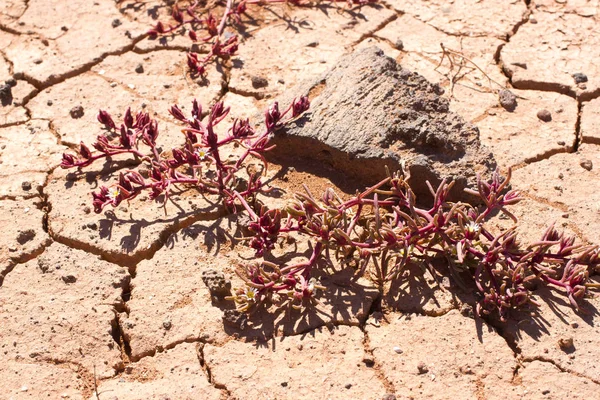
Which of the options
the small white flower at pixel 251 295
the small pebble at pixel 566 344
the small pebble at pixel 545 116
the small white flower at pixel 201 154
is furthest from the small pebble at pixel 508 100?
the small white flower at pixel 251 295

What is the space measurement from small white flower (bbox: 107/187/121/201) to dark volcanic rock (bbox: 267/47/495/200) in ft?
2.95

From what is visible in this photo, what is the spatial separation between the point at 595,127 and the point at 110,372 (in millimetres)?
3064

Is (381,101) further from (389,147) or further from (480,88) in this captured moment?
(480,88)

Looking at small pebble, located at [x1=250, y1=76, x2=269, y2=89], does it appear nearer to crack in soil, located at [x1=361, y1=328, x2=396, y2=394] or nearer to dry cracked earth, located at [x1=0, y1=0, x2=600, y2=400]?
dry cracked earth, located at [x1=0, y1=0, x2=600, y2=400]

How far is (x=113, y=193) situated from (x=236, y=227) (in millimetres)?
655

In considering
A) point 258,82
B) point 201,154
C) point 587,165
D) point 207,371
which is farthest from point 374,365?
point 258,82

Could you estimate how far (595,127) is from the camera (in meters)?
4.32

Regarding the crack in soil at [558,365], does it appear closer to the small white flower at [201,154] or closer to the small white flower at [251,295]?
the small white flower at [251,295]

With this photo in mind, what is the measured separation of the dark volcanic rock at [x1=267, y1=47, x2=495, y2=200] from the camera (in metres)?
3.75

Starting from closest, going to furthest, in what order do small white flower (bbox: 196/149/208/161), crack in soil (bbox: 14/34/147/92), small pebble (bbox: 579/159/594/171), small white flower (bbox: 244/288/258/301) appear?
small white flower (bbox: 244/288/258/301), small white flower (bbox: 196/149/208/161), small pebble (bbox: 579/159/594/171), crack in soil (bbox: 14/34/147/92)

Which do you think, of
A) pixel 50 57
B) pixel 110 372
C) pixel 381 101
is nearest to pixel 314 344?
pixel 110 372

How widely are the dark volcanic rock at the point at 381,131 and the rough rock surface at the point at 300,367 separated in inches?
38.6

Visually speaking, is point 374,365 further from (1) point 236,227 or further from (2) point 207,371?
(1) point 236,227

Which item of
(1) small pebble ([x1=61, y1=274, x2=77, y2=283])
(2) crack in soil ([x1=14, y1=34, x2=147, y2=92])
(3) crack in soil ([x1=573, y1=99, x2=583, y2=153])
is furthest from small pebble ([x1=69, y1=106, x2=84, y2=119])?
(3) crack in soil ([x1=573, y1=99, x2=583, y2=153])
